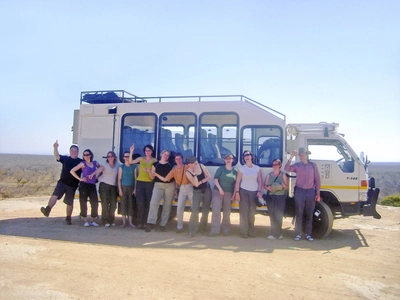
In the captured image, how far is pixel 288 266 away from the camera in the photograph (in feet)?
19.7

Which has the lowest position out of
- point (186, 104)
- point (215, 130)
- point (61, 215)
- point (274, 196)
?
point (61, 215)

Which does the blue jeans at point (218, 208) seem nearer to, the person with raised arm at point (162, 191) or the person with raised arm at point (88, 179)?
the person with raised arm at point (162, 191)

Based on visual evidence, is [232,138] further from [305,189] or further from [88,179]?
[88,179]

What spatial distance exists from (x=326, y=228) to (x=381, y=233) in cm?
229

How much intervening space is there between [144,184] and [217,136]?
7.04ft

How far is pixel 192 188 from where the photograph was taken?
337 inches

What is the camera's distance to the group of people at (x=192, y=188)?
327 inches

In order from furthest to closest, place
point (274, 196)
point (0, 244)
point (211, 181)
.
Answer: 1. point (211, 181)
2. point (274, 196)
3. point (0, 244)

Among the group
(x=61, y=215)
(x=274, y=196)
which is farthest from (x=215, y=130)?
(x=61, y=215)

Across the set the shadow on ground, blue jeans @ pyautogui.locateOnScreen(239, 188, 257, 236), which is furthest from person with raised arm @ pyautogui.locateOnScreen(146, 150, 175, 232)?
blue jeans @ pyautogui.locateOnScreen(239, 188, 257, 236)

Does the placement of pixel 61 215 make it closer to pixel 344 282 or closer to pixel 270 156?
pixel 270 156

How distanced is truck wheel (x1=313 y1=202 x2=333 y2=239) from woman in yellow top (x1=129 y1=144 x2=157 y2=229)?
13.0ft

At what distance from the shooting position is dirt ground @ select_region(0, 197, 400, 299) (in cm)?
471

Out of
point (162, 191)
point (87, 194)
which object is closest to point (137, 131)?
point (162, 191)
